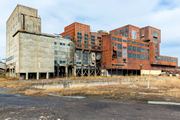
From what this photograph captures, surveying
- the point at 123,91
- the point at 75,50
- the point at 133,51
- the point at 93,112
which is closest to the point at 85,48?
the point at 75,50

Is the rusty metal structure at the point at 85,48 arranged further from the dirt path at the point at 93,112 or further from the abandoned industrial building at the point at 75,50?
the dirt path at the point at 93,112

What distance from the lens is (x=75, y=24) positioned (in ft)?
215

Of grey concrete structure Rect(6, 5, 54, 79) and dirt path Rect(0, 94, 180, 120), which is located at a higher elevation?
grey concrete structure Rect(6, 5, 54, 79)

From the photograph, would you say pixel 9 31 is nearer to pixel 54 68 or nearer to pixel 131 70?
pixel 54 68

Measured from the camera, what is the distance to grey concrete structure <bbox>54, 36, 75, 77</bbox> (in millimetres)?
61997

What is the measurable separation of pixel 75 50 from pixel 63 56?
5.70 meters

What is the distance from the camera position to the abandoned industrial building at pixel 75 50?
54.6 metres

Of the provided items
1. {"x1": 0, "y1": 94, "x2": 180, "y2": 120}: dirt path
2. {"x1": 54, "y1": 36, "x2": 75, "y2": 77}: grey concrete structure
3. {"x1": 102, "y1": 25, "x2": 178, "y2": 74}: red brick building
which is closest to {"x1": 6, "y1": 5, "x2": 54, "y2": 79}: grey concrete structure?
{"x1": 54, "y1": 36, "x2": 75, "y2": 77}: grey concrete structure

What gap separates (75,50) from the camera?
218 feet

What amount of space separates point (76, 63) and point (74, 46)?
21.9 feet

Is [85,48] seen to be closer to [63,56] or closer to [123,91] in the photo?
[63,56]

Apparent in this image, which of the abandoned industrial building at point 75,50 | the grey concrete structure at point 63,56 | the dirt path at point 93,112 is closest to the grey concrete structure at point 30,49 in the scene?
the abandoned industrial building at point 75,50

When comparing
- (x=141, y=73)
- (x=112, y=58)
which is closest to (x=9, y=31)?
(x=112, y=58)

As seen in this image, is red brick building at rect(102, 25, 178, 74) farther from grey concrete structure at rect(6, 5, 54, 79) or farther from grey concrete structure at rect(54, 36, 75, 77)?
grey concrete structure at rect(6, 5, 54, 79)
